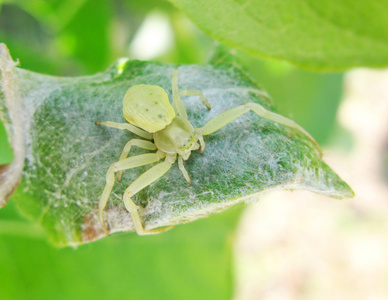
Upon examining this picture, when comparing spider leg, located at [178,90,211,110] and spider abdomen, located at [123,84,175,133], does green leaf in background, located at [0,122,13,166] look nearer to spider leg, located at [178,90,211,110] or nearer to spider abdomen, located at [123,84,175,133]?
spider abdomen, located at [123,84,175,133]

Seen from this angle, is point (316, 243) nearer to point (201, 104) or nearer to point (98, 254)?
point (98, 254)

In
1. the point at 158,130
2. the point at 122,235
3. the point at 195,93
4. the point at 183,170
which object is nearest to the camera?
the point at 183,170

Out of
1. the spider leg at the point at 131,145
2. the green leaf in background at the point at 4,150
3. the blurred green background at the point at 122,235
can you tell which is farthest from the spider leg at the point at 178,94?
the green leaf in background at the point at 4,150

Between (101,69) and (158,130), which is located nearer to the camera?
(158,130)

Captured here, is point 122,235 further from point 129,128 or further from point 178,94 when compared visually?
point 178,94

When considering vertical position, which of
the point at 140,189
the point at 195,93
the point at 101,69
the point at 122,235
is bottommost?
the point at 122,235

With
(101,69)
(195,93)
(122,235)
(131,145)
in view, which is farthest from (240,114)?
(101,69)

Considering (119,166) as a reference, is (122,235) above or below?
below

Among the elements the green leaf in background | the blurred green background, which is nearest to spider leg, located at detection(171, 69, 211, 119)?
the blurred green background

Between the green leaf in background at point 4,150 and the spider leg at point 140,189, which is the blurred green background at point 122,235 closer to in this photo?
the green leaf in background at point 4,150
